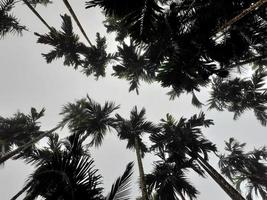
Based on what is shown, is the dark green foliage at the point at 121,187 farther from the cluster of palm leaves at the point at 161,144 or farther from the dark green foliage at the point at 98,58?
the dark green foliage at the point at 98,58

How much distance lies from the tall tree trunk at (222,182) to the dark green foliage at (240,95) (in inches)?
210

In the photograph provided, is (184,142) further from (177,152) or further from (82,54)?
(82,54)

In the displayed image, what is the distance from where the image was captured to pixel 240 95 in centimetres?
1666

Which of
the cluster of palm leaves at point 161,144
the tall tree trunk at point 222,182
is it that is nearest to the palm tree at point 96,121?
the cluster of palm leaves at point 161,144

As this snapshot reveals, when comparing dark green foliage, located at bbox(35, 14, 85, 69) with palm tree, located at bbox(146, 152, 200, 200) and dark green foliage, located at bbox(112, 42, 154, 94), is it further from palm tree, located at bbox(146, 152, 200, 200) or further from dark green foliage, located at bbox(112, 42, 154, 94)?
palm tree, located at bbox(146, 152, 200, 200)

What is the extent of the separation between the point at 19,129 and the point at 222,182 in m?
11.1

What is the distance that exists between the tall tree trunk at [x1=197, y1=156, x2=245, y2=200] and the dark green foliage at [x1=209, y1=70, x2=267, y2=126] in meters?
5.34

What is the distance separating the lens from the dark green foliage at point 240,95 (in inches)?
621

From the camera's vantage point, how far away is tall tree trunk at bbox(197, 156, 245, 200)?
1023 cm

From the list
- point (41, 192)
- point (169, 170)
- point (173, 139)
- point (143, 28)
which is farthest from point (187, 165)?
point (41, 192)

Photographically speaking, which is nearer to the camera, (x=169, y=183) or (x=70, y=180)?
(x=70, y=180)

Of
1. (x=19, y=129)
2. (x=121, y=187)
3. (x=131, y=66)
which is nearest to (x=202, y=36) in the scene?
(x=121, y=187)

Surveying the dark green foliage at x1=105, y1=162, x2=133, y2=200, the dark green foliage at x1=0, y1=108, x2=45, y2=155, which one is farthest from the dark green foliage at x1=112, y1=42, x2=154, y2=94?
the dark green foliage at x1=105, y1=162, x2=133, y2=200

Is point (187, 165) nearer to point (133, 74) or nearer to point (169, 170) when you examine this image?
point (169, 170)
